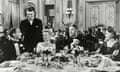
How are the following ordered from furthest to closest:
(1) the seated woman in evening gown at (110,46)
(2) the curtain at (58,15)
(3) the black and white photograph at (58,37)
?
(2) the curtain at (58,15) → (1) the seated woman in evening gown at (110,46) → (3) the black and white photograph at (58,37)

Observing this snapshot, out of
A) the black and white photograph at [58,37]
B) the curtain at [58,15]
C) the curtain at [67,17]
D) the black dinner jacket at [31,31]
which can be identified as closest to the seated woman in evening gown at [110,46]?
the black and white photograph at [58,37]

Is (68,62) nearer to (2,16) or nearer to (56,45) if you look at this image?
(56,45)

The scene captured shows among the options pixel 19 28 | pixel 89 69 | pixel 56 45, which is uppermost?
pixel 19 28

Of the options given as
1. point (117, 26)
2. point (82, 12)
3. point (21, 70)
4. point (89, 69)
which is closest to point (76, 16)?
point (82, 12)

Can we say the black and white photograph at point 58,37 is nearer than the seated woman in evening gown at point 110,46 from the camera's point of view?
Yes

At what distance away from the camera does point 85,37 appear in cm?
369

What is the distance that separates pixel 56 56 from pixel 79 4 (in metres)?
1.54

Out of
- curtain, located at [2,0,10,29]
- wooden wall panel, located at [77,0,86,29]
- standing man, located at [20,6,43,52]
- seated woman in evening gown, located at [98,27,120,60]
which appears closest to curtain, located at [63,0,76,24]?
wooden wall panel, located at [77,0,86,29]

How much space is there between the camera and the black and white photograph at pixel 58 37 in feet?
10.3

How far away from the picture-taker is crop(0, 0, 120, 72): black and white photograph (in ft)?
10.3

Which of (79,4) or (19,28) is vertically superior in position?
(79,4)

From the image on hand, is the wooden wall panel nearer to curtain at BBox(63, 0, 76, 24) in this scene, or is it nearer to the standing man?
curtain at BBox(63, 0, 76, 24)

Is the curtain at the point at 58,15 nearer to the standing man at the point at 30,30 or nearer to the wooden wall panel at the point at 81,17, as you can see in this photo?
the wooden wall panel at the point at 81,17

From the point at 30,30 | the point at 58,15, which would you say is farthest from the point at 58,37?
the point at 30,30
